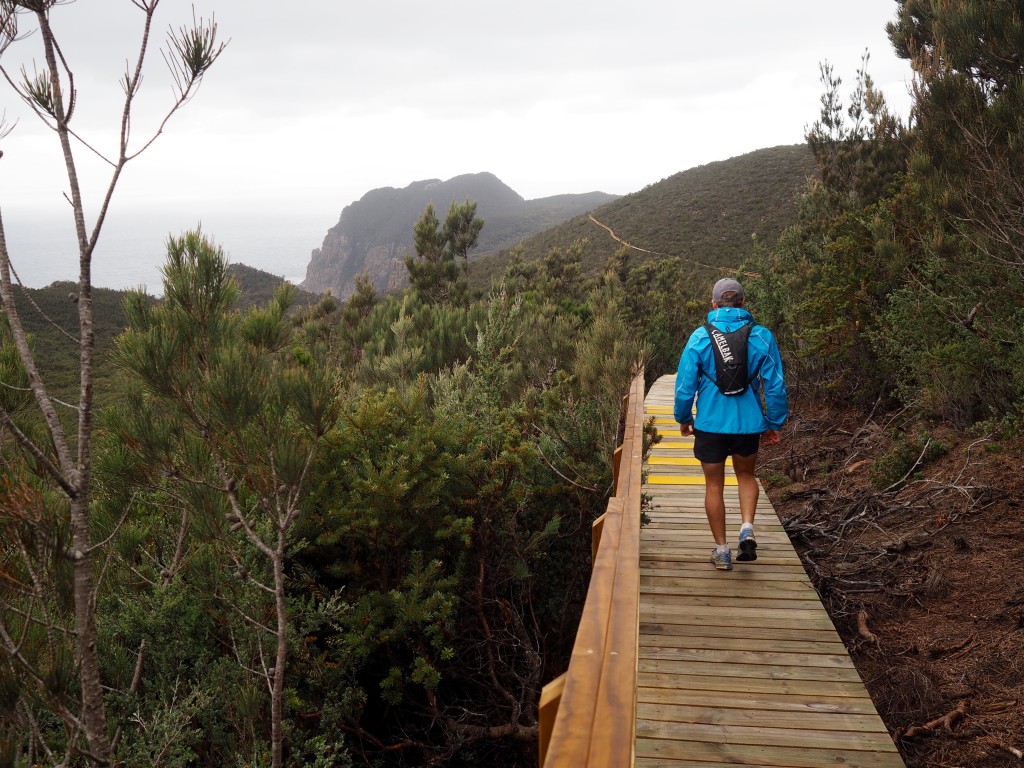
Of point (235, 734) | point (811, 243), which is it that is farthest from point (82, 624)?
point (811, 243)

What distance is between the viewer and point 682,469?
6898mm

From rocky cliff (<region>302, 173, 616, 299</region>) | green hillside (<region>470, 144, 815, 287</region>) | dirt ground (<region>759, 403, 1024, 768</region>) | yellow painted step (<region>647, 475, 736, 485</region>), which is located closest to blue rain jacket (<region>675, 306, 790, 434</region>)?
dirt ground (<region>759, 403, 1024, 768</region>)

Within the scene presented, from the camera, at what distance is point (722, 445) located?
422 cm

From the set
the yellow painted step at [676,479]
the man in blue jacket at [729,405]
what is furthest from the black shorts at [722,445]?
the yellow painted step at [676,479]

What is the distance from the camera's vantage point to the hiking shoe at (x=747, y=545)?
4.41 metres

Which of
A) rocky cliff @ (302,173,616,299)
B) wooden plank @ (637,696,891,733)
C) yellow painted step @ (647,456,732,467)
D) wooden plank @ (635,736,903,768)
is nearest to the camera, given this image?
wooden plank @ (635,736,903,768)

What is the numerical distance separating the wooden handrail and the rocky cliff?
110966 millimetres

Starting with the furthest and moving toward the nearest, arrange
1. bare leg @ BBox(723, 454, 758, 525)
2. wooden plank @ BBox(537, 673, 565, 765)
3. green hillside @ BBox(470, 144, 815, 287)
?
green hillside @ BBox(470, 144, 815, 287)
bare leg @ BBox(723, 454, 758, 525)
wooden plank @ BBox(537, 673, 565, 765)

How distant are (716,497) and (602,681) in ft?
9.04

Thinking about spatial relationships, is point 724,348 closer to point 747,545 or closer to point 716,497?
point 716,497

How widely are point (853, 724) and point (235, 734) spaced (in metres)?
3.05

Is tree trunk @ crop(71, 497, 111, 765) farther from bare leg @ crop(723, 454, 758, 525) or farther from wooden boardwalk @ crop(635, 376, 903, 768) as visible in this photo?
bare leg @ crop(723, 454, 758, 525)

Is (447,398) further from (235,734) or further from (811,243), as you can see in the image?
(811,243)

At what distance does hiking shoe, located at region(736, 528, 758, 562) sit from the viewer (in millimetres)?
4410
